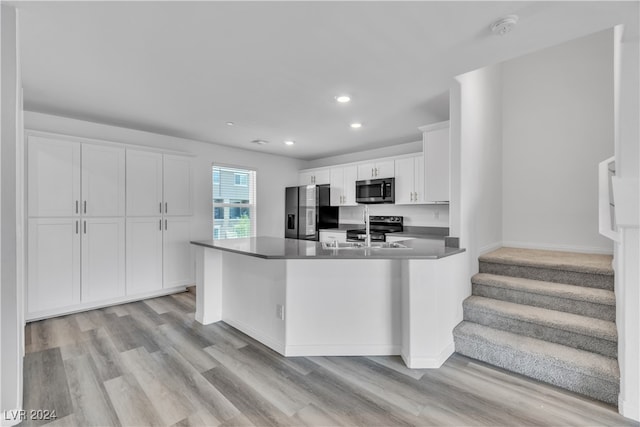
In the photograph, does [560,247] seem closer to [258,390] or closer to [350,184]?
[350,184]

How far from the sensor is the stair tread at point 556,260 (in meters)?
2.64

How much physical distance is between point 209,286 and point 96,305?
1.67 metres

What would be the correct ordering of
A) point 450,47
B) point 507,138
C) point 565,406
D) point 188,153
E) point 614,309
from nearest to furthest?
point 565,406, point 450,47, point 614,309, point 507,138, point 188,153

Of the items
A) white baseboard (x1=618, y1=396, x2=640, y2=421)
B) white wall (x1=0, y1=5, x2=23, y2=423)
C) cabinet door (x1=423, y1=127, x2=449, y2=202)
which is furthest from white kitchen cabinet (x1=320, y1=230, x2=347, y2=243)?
white wall (x1=0, y1=5, x2=23, y2=423)

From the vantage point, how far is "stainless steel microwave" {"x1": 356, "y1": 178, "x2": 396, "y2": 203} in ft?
15.4

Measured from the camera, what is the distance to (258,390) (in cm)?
204

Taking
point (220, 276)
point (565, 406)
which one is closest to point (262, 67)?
point (220, 276)

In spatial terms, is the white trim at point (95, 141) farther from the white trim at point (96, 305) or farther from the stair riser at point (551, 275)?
the stair riser at point (551, 275)

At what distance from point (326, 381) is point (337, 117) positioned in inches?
110

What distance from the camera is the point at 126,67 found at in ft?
7.59

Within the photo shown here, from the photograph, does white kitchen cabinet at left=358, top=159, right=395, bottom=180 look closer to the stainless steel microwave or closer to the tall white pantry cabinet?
the stainless steel microwave

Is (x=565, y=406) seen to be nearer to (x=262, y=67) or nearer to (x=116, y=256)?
(x=262, y=67)

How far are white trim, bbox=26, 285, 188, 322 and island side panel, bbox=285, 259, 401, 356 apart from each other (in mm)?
2621

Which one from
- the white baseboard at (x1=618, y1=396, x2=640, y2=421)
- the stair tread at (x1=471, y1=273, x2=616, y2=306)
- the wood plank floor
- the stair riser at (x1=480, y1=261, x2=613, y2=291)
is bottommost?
the wood plank floor
